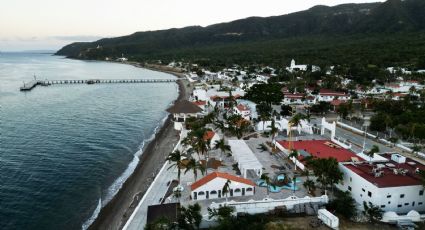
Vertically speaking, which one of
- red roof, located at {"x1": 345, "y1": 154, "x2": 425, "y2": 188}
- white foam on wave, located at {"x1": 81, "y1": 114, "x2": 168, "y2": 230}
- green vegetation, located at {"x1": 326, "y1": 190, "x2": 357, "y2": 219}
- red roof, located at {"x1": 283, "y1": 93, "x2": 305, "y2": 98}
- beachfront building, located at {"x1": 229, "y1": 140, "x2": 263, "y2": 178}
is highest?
red roof, located at {"x1": 283, "y1": 93, "x2": 305, "y2": 98}

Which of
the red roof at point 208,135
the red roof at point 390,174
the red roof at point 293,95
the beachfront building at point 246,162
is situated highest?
the red roof at point 293,95

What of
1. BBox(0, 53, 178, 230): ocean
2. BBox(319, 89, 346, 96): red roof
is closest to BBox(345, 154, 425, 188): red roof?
BBox(0, 53, 178, 230): ocean

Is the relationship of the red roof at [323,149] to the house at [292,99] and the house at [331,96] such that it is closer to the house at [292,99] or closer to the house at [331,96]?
the house at [292,99]

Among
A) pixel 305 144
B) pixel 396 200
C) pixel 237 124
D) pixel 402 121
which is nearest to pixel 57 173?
pixel 237 124

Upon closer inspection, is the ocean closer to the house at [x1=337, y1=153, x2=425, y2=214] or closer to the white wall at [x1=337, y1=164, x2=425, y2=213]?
the house at [x1=337, y1=153, x2=425, y2=214]

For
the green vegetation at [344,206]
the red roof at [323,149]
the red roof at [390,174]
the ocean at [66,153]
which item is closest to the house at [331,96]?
the red roof at [323,149]

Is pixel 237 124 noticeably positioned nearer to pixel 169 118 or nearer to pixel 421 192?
pixel 169 118

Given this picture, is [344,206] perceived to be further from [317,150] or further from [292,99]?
[292,99]
